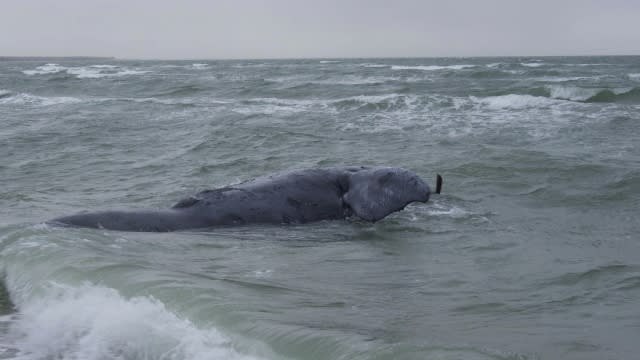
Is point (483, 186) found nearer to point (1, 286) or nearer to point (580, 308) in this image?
point (580, 308)

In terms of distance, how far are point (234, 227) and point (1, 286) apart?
224cm

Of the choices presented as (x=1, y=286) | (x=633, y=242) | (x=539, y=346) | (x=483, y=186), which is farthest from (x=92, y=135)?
(x=539, y=346)

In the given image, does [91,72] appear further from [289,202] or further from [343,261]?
[343,261]

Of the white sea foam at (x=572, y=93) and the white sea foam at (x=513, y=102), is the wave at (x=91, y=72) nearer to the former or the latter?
the white sea foam at (x=513, y=102)

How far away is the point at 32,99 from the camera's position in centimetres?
2931

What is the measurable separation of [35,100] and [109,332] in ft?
86.2

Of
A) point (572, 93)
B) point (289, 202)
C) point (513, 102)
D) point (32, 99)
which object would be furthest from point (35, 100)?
point (289, 202)

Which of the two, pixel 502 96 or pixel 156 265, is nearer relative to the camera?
pixel 156 265

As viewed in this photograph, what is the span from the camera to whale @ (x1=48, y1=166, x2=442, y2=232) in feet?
23.4

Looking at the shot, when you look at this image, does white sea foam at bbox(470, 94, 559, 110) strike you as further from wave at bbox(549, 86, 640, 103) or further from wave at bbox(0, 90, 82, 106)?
wave at bbox(0, 90, 82, 106)

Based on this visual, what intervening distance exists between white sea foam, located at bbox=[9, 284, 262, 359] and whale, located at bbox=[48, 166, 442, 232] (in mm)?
1906

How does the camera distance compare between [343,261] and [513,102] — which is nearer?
[343,261]

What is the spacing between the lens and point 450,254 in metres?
6.66

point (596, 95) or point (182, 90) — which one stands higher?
point (596, 95)
